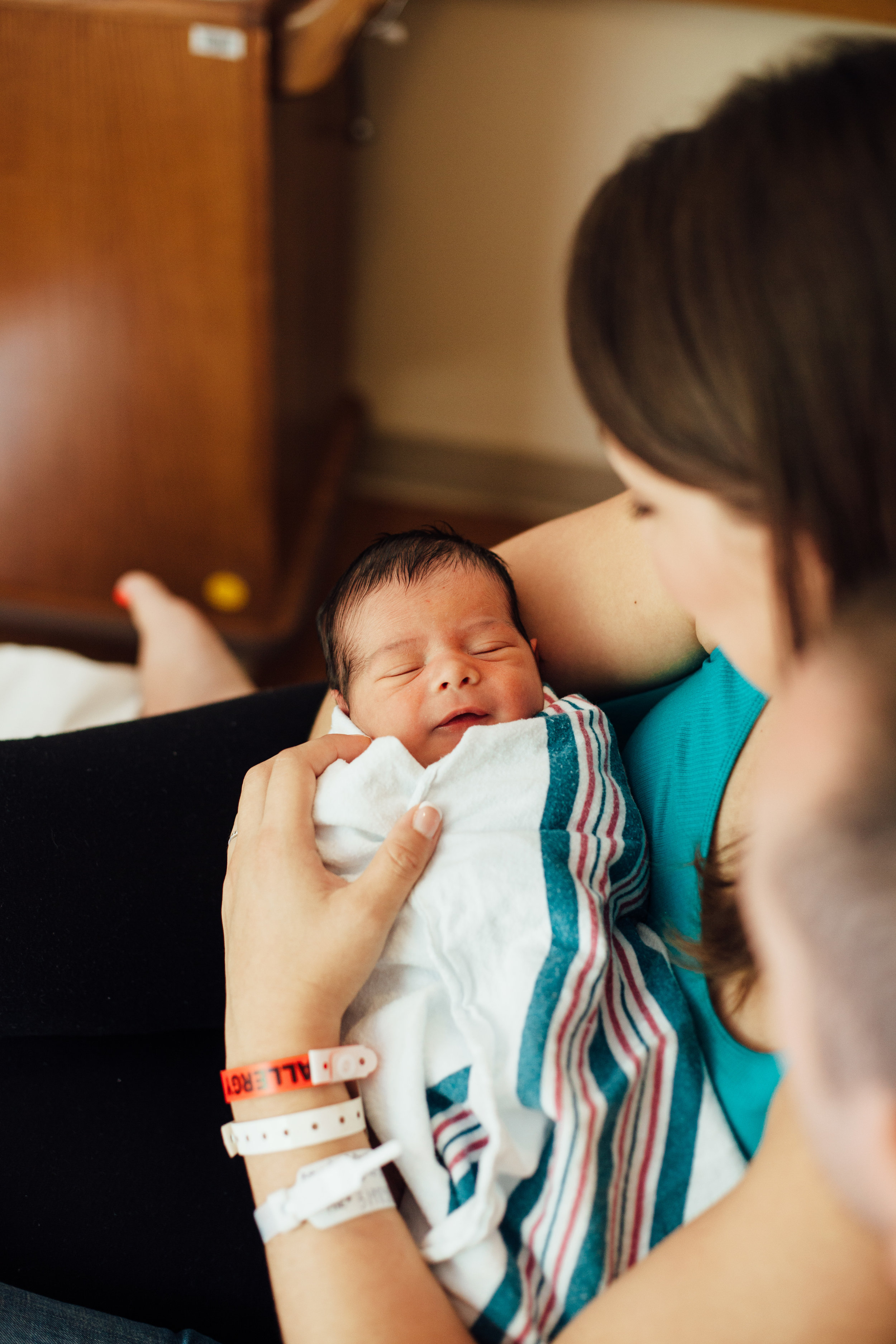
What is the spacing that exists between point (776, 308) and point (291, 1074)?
544 millimetres

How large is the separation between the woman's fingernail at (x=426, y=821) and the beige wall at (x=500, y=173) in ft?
4.87

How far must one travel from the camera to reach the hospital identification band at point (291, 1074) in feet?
2.16

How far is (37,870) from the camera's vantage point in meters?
0.82

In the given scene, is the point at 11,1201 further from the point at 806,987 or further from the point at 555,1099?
the point at 806,987

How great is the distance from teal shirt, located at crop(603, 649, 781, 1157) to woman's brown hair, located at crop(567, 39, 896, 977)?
1.02 feet

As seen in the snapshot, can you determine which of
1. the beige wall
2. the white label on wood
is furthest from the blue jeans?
the beige wall

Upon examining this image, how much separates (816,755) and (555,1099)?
0.40m

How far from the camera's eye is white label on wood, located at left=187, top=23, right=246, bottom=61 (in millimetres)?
1298

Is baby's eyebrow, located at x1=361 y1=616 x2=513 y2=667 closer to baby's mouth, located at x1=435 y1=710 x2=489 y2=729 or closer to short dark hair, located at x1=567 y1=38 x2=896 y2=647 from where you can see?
baby's mouth, located at x1=435 y1=710 x2=489 y2=729

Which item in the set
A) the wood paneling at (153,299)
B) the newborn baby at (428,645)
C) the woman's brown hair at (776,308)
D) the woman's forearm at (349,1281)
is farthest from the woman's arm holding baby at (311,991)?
the wood paneling at (153,299)

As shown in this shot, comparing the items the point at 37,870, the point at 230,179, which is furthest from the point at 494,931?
the point at 230,179

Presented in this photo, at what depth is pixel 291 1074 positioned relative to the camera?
658 millimetres

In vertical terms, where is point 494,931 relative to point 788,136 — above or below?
below

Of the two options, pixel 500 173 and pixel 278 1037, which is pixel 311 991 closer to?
pixel 278 1037
